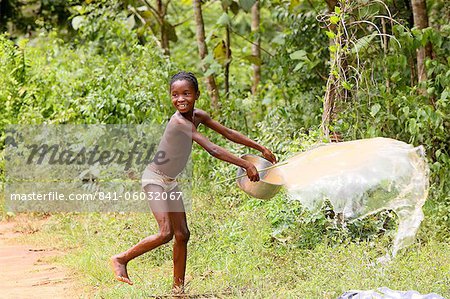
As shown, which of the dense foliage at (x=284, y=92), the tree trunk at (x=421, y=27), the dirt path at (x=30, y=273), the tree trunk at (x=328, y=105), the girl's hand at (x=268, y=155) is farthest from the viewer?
the tree trunk at (x=421, y=27)

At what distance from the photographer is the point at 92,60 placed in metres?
9.61

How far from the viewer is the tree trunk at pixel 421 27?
7426mm

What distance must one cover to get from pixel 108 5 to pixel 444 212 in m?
5.90

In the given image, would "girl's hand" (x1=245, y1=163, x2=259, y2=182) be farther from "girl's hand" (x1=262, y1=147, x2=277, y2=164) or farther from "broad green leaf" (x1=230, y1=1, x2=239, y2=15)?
"broad green leaf" (x1=230, y1=1, x2=239, y2=15)

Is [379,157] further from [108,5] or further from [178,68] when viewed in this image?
[108,5]

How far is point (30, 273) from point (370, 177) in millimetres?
2716

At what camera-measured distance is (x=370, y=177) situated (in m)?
5.18

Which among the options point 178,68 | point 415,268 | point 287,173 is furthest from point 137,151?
point 415,268

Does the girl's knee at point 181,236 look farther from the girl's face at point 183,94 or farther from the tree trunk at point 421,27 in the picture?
the tree trunk at point 421,27

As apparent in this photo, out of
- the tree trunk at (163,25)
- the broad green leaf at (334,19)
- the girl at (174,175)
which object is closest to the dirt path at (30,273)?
the girl at (174,175)

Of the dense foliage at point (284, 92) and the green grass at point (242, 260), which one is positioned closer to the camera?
the green grass at point (242, 260)

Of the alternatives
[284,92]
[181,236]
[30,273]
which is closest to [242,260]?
[181,236]

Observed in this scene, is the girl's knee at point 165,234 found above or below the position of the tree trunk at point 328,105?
above

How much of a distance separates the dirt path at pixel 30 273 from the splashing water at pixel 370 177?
5.64ft
